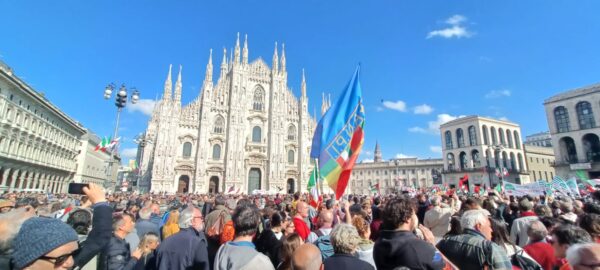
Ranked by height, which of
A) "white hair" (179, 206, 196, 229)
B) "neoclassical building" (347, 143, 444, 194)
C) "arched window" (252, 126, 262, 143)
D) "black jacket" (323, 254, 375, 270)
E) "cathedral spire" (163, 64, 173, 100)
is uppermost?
"cathedral spire" (163, 64, 173, 100)

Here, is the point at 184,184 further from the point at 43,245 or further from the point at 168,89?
the point at 43,245

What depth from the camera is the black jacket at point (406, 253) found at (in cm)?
233

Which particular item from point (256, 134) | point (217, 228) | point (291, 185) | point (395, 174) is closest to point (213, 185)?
point (256, 134)

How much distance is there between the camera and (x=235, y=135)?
121 ft

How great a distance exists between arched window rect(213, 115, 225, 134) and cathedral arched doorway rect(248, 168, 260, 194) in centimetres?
680

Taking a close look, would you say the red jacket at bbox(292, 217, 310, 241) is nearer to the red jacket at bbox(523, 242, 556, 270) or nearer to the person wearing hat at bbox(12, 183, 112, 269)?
the red jacket at bbox(523, 242, 556, 270)

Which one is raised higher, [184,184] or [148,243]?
[184,184]

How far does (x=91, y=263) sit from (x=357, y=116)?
5.90m

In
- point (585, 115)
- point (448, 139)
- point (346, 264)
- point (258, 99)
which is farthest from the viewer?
point (448, 139)

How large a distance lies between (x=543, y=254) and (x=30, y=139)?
136 ft

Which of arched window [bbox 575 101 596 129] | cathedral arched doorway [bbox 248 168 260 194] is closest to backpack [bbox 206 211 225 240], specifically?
cathedral arched doorway [bbox 248 168 260 194]

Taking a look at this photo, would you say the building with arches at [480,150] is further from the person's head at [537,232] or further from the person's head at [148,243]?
the person's head at [148,243]

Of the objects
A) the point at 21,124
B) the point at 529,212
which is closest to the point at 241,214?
the point at 529,212

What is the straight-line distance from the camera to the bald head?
226 cm
